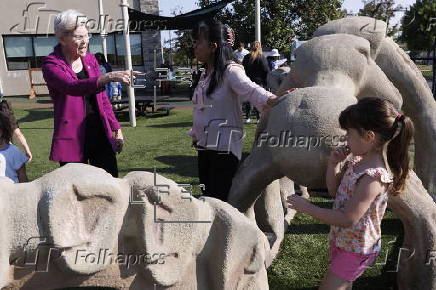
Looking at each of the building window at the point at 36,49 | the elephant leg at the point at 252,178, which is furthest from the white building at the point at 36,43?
the elephant leg at the point at 252,178

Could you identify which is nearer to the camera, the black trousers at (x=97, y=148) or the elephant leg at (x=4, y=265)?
the elephant leg at (x=4, y=265)

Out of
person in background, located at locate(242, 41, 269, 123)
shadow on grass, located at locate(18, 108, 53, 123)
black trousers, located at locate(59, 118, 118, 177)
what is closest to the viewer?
black trousers, located at locate(59, 118, 118, 177)

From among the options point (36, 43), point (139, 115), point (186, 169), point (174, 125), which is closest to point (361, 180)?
point (186, 169)

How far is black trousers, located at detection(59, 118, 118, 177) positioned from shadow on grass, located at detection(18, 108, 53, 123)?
292 inches

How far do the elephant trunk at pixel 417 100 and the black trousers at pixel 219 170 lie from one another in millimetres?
1323

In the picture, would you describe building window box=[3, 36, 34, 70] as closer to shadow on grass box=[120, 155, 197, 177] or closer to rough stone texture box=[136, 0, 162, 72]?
rough stone texture box=[136, 0, 162, 72]

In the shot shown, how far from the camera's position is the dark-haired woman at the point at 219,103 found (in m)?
2.15

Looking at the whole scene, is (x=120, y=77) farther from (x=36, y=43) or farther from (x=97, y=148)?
(x=36, y=43)

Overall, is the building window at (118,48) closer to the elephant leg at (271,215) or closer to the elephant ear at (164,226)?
the elephant leg at (271,215)

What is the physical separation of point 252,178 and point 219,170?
0.29m

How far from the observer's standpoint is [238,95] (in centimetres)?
220

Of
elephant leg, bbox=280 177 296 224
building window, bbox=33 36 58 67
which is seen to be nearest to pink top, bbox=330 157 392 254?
elephant leg, bbox=280 177 296 224

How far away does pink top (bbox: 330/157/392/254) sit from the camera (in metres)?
1.58

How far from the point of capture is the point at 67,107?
2213 millimetres
